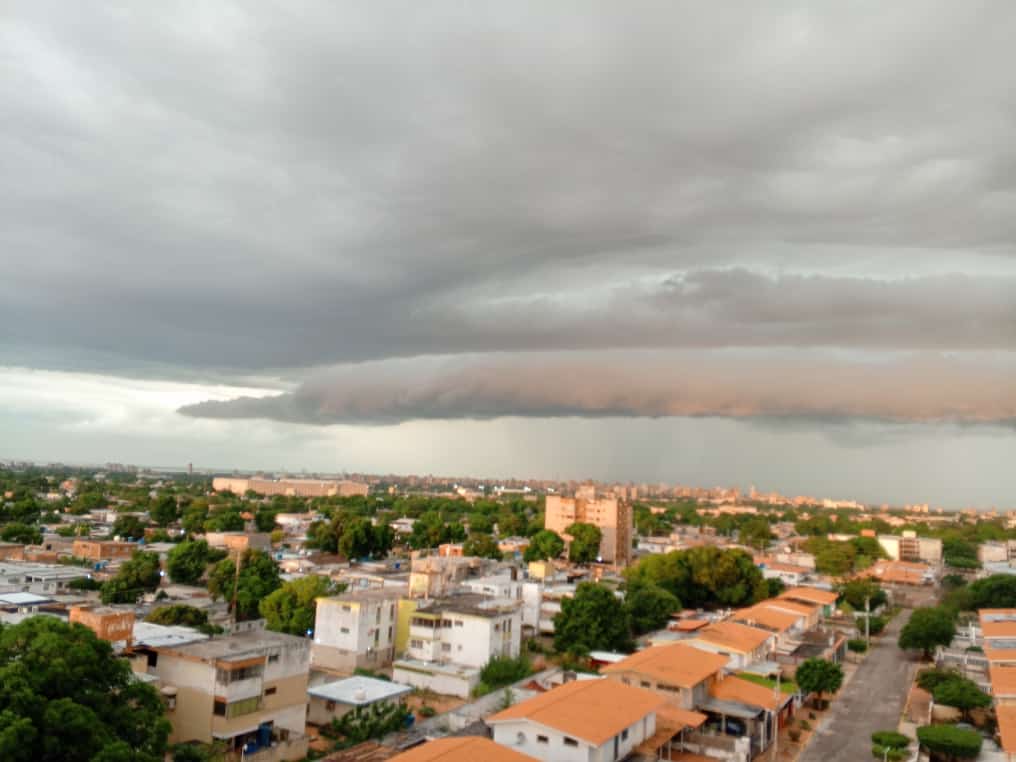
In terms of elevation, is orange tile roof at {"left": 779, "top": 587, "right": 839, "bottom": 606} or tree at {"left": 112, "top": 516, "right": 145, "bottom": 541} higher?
tree at {"left": 112, "top": 516, "right": 145, "bottom": 541}

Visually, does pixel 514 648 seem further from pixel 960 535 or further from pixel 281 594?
pixel 960 535

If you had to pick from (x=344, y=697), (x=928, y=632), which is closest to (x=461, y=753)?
(x=344, y=697)

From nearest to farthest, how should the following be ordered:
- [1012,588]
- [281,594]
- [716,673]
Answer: [716,673] < [281,594] < [1012,588]

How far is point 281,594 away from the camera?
30969 mm

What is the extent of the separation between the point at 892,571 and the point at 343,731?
57.7 meters

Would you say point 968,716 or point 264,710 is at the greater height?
point 264,710

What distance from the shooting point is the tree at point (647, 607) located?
115 ft

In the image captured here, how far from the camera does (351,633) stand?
27188mm

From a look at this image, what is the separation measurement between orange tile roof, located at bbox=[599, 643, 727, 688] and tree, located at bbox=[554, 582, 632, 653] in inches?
208

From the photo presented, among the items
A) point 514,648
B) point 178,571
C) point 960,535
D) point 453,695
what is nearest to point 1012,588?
point 514,648

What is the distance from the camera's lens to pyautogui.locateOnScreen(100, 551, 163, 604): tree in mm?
34375

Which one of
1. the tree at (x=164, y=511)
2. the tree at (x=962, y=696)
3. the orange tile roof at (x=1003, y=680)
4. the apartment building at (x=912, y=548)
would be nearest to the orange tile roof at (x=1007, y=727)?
the orange tile roof at (x=1003, y=680)

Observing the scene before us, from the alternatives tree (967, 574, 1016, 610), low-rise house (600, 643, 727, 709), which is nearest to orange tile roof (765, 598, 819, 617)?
tree (967, 574, 1016, 610)

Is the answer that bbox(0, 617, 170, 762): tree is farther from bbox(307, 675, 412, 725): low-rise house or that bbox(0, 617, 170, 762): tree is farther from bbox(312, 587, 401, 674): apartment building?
bbox(312, 587, 401, 674): apartment building
